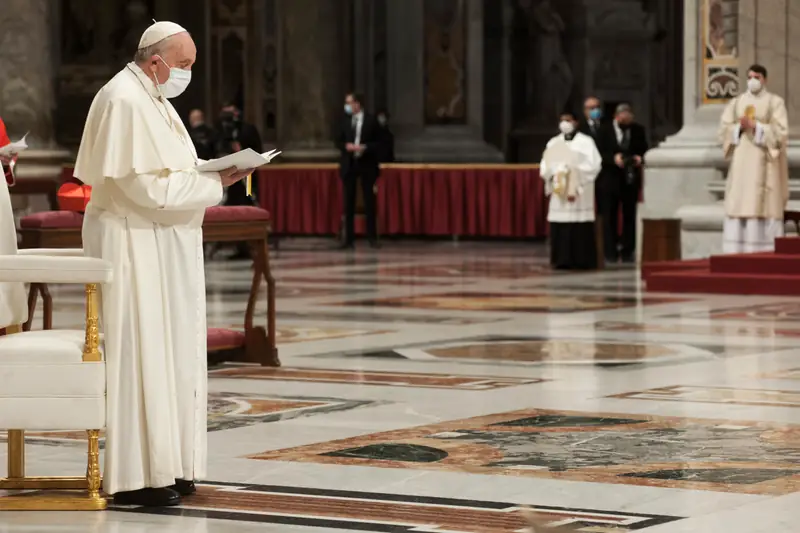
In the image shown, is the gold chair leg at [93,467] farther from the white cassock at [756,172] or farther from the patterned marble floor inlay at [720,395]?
the white cassock at [756,172]

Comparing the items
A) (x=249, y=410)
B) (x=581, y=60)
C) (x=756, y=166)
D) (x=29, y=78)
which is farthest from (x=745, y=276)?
(x=581, y=60)

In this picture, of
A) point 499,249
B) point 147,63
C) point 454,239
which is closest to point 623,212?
point 499,249

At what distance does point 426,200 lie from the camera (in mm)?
25016

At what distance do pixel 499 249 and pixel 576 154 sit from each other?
4.34m

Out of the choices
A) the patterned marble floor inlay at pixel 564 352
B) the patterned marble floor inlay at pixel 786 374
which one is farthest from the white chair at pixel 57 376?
the patterned marble floor inlay at pixel 564 352

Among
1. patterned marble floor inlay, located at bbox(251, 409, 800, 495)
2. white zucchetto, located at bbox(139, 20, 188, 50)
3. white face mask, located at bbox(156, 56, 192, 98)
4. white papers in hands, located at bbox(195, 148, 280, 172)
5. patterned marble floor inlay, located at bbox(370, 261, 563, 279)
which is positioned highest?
white zucchetto, located at bbox(139, 20, 188, 50)

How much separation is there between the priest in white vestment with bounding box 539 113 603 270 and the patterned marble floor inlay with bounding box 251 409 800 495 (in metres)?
10.9

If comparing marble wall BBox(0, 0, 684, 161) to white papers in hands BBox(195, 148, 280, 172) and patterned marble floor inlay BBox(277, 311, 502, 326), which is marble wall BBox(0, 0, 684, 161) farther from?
white papers in hands BBox(195, 148, 280, 172)

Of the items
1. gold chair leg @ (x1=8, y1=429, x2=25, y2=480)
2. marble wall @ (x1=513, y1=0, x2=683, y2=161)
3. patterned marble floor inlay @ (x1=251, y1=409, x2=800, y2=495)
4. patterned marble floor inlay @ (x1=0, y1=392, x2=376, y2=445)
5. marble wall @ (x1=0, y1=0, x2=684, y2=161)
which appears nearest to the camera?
gold chair leg @ (x1=8, y1=429, x2=25, y2=480)

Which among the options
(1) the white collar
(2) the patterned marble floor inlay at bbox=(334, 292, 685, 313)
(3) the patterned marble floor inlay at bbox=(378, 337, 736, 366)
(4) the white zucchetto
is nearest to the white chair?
(1) the white collar

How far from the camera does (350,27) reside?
28.9 metres

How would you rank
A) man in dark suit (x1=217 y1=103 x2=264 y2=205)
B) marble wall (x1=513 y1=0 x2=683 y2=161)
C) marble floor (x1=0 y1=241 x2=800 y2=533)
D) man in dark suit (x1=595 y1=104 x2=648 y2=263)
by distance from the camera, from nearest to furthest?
1. marble floor (x1=0 y1=241 x2=800 y2=533)
2. man in dark suit (x1=595 y1=104 x2=648 y2=263)
3. man in dark suit (x1=217 y1=103 x2=264 y2=205)
4. marble wall (x1=513 y1=0 x2=683 y2=161)

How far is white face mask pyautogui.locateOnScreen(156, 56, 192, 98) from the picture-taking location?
251 inches

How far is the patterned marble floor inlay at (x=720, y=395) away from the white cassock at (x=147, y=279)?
3.11 meters
